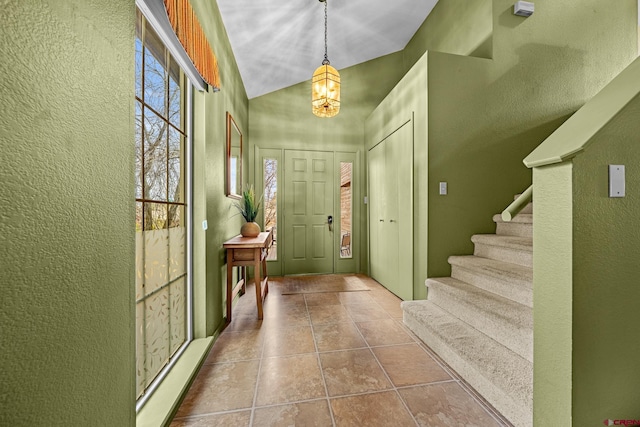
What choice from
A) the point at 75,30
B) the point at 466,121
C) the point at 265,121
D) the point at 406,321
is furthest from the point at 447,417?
the point at 265,121

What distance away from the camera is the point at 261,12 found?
2.67 metres

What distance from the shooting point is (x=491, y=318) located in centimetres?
178

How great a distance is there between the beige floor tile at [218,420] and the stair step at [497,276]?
1.92 m

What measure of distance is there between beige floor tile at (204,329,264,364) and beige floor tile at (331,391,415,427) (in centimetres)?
78

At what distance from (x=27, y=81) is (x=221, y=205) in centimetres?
197

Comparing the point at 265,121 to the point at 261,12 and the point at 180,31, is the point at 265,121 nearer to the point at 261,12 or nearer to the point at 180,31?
the point at 261,12

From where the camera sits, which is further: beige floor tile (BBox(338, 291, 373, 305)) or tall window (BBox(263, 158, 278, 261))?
tall window (BBox(263, 158, 278, 261))

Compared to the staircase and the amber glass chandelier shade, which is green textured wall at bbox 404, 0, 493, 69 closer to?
the amber glass chandelier shade

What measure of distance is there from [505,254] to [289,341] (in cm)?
202

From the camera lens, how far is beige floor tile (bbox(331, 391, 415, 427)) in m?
1.35

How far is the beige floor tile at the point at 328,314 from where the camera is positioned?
2587 mm

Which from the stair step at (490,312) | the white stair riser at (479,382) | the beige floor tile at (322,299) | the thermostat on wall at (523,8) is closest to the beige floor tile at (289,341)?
the beige floor tile at (322,299)

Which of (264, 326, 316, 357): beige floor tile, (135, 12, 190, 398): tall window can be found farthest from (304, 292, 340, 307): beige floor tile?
(135, 12, 190, 398): tall window

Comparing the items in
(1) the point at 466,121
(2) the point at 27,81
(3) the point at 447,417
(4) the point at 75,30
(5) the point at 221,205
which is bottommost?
(3) the point at 447,417
